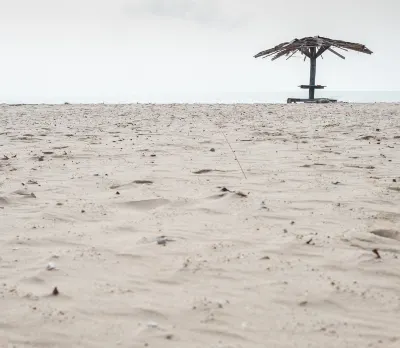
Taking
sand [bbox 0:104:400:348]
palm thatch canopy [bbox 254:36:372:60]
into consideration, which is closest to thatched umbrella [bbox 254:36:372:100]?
palm thatch canopy [bbox 254:36:372:60]

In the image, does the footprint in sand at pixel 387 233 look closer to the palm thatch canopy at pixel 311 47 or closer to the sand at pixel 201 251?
the sand at pixel 201 251

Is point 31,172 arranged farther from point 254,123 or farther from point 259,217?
point 254,123

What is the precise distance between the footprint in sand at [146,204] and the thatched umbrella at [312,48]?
59.6 feet

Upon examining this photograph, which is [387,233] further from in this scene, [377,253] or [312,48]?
[312,48]

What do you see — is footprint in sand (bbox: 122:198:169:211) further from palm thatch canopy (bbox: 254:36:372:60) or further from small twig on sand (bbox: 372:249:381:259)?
palm thatch canopy (bbox: 254:36:372:60)

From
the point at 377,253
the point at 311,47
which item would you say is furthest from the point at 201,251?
the point at 311,47

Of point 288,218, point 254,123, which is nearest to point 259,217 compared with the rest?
point 288,218

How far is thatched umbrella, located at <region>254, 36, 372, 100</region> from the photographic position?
65.8ft

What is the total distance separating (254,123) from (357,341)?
784 centimetres

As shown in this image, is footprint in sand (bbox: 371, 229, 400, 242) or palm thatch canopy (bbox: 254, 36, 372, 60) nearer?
footprint in sand (bbox: 371, 229, 400, 242)

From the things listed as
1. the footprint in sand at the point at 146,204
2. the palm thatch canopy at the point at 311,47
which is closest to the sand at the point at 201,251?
the footprint in sand at the point at 146,204

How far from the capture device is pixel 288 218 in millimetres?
3152

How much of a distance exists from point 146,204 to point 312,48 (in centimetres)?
1908

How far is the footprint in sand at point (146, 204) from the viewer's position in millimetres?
3512
